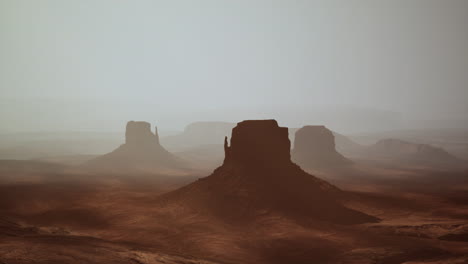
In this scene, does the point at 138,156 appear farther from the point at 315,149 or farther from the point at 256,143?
the point at 256,143

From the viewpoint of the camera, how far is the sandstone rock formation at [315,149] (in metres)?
102

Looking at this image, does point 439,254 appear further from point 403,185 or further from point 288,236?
point 403,185

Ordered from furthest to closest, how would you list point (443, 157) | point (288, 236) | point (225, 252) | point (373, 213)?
point (443, 157), point (373, 213), point (288, 236), point (225, 252)

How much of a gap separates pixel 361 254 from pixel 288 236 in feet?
25.3

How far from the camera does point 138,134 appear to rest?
105m

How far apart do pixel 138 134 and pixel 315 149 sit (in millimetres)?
50905

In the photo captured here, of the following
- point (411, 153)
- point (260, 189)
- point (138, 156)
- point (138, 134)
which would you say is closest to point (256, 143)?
point (260, 189)

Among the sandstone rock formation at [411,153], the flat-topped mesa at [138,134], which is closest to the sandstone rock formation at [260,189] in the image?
the flat-topped mesa at [138,134]

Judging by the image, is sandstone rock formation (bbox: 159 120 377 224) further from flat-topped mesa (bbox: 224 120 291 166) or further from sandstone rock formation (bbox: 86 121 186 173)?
sandstone rock formation (bbox: 86 121 186 173)

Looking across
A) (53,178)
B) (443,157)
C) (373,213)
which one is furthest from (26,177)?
(443,157)

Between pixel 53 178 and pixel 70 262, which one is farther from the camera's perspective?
pixel 53 178

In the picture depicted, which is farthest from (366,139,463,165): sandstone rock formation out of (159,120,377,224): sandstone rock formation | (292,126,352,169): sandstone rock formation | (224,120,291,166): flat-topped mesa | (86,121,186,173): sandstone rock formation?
(224,120,291,166): flat-topped mesa

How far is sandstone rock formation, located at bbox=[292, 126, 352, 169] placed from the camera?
10162 cm

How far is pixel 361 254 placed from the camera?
28.9 meters
